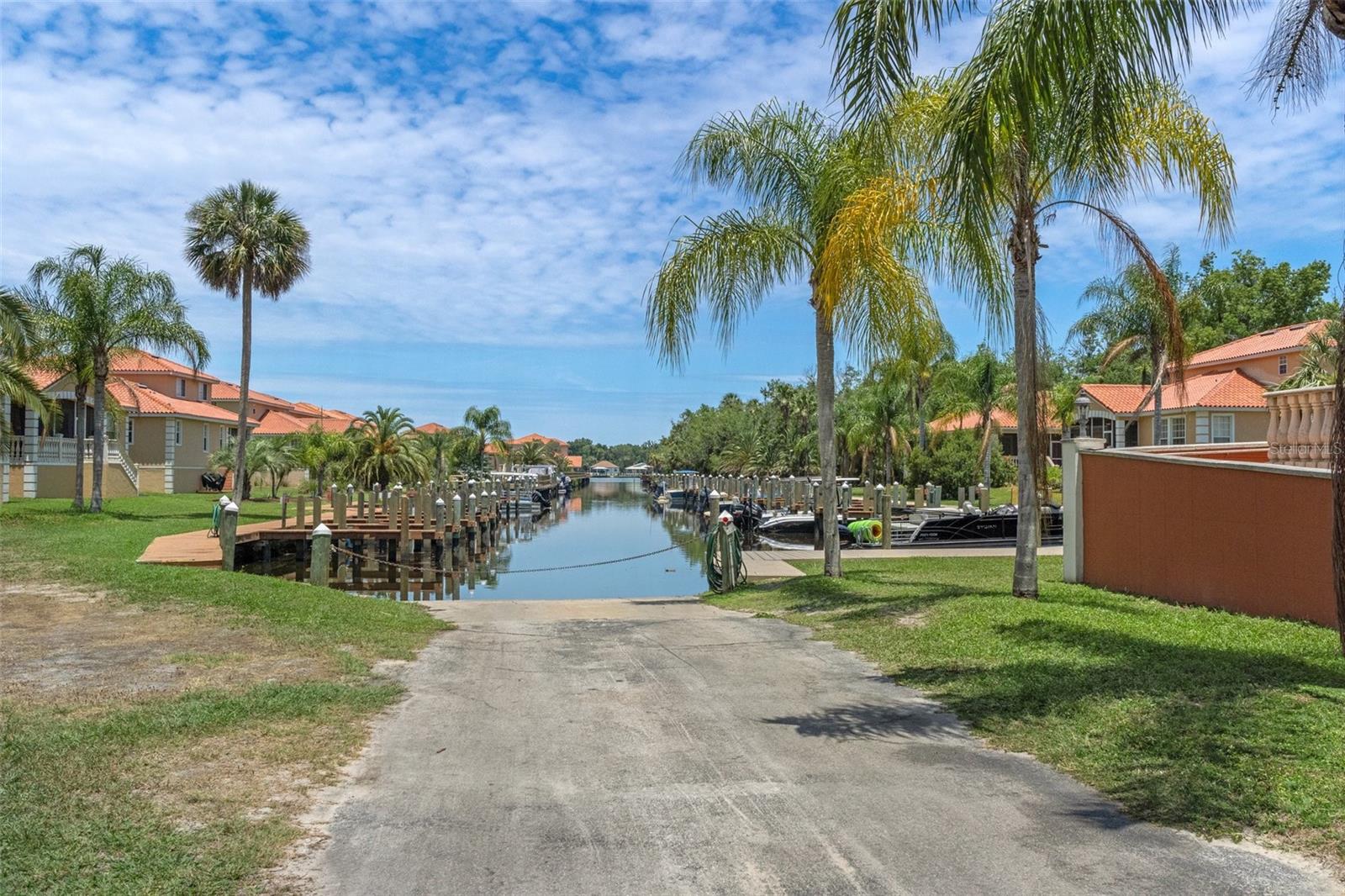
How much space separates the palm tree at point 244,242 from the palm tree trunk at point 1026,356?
86.6 feet

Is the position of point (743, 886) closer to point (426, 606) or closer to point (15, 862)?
point (15, 862)

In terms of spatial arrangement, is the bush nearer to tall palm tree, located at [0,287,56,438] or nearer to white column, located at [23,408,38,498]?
tall palm tree, located at [0,287,56,438]

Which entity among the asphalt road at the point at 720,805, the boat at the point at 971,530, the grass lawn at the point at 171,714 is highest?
the boat at the point at 971,530

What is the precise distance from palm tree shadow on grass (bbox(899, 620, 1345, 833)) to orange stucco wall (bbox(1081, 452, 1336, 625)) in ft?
9.07

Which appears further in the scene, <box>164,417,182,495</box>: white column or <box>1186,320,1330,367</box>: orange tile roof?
<box>164,417,182,495</box>: white column

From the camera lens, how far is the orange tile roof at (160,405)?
1676 inches

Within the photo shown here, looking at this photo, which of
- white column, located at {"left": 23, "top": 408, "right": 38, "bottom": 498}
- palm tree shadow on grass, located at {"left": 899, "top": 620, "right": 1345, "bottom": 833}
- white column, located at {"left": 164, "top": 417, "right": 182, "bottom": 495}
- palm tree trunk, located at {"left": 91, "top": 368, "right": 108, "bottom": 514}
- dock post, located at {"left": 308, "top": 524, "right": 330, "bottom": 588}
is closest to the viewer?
palm tree shadow on grass, located at {"left": 899, "top": 620, "right": 1345, "bottom": 833}

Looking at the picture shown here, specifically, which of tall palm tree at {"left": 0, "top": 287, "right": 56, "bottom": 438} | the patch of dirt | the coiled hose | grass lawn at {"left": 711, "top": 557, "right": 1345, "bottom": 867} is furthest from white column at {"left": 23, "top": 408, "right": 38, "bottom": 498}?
grass lawn at {"left": 711, "top": 557, "right": 1345, "bottom": 867}

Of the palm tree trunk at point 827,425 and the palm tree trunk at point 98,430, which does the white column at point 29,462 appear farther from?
the palm tree trunk at point 827,425

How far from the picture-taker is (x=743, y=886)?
4621mm

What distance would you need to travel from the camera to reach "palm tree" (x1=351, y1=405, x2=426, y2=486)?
42.9 metres

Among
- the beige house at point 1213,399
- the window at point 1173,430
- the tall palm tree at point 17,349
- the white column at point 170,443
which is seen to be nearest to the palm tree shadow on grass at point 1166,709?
the tall palm tree at point 17,349

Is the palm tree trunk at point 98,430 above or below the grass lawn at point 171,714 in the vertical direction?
above

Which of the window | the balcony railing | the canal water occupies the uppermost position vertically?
the window
